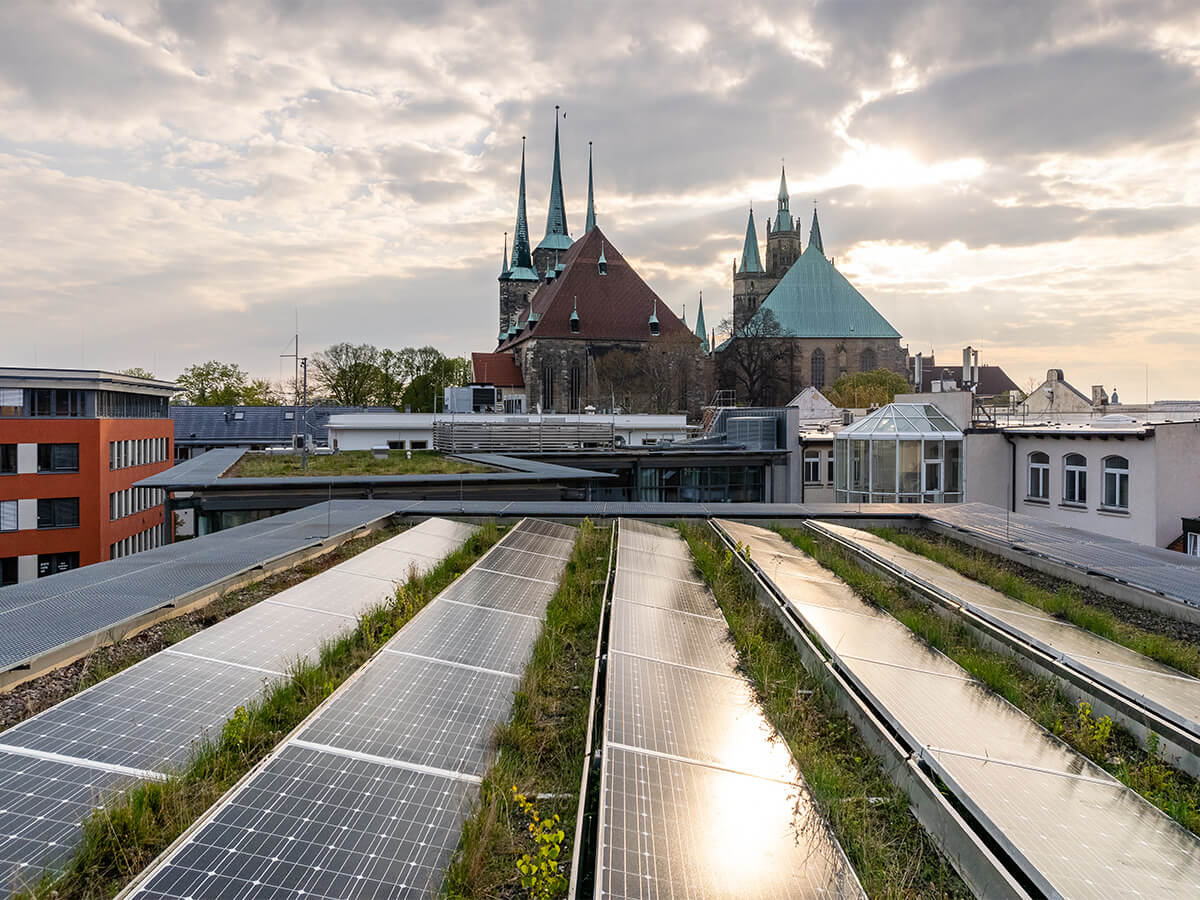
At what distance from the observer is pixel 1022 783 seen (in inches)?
160

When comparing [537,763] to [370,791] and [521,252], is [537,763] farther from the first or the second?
[521,252]

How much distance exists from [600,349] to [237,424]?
33876 millimetres

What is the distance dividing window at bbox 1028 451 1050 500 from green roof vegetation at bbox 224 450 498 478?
19.2 meters

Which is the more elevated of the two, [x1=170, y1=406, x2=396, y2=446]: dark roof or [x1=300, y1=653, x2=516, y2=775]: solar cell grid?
[x1=170, y1=406, x2=396, y2=446]: dark roof

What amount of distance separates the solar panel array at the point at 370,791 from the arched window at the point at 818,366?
298 feet

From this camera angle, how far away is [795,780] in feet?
13.9

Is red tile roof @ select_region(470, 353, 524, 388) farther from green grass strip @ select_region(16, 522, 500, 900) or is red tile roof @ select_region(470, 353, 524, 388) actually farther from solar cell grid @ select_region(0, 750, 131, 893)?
solar cell grid @ select_region(0, 750, 131, 893)

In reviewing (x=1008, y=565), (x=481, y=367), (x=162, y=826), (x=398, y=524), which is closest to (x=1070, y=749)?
(x=162, y=826)

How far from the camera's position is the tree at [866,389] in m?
73.0

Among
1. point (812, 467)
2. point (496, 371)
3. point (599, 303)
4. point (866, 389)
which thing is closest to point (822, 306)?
point (866, 389)

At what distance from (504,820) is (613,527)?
9.25 meters

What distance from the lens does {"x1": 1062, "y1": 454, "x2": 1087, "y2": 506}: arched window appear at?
1019 inches

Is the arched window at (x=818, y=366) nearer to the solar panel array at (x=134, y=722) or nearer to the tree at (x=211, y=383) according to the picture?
the tree at (x=211, y=383)

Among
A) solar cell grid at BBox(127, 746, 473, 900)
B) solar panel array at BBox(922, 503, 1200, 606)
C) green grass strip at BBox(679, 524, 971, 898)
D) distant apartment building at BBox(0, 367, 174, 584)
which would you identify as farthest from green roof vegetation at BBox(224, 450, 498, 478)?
solar cell grid at BBox(127, 746, 473, 900)
